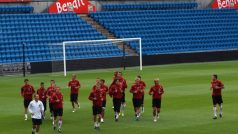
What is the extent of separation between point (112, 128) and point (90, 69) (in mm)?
32467

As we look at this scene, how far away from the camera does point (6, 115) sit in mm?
29906

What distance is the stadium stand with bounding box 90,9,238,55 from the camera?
67125 mm

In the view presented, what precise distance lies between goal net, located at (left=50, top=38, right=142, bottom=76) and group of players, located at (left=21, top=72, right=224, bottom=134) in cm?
2475

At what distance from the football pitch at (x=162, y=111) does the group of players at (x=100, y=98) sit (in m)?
0.52

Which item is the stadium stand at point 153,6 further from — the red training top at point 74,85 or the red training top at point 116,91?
the red training top at point 116,91

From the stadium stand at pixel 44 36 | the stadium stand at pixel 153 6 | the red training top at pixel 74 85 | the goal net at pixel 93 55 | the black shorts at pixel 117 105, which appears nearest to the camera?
the black shorts at pixel 117 105

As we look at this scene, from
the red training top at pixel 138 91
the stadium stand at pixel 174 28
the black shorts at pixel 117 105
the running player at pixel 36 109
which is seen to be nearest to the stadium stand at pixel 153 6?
the stadium stand at pixel 174 28

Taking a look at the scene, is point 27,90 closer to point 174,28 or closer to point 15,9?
point 15,9

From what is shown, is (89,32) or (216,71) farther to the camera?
(89,32)

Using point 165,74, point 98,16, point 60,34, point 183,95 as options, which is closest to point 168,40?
point 98,16

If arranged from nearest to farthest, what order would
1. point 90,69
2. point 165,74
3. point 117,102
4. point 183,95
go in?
point 117,102 → point 183,95 → point 165,74 → point 90,69

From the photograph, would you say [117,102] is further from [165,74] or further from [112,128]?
[165,74]

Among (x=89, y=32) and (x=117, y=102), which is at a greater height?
(x=89, y=32)

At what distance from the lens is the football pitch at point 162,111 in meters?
25.1
